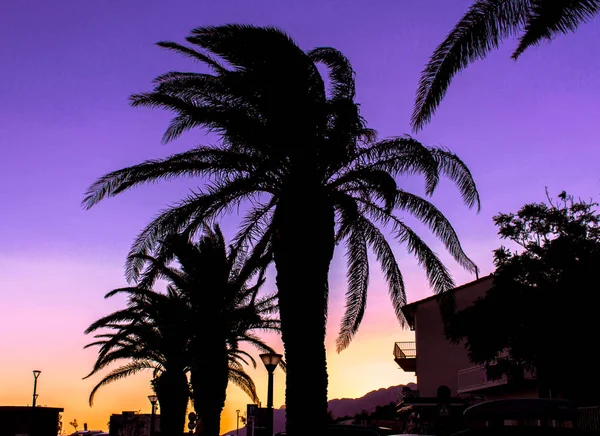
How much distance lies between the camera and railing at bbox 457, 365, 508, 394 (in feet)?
115

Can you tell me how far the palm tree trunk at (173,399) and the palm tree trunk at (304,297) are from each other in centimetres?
1960

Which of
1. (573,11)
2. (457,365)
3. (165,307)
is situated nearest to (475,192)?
(573,11)

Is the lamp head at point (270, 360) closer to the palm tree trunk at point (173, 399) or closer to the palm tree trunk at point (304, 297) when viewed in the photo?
Result: the palm tree trunk at point (304, 297)

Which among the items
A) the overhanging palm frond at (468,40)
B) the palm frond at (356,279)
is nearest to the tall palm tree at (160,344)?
the palm frond at (356,279)

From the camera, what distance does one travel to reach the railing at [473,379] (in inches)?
1379

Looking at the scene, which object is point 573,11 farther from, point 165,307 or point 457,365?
point 457,365

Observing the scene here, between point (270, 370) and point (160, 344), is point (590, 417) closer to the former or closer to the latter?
point (270, 370)

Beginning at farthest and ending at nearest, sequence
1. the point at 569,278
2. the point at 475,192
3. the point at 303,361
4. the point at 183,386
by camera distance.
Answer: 1. the point at 183,386
2. the point at 569,278
3. the point at 475,192
4. the point at 303,361

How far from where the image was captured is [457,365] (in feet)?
133

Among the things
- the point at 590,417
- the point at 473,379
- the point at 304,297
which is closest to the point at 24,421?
the point at 473,379

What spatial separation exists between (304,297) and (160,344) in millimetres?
19269

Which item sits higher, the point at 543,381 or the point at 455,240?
the point at 455,240

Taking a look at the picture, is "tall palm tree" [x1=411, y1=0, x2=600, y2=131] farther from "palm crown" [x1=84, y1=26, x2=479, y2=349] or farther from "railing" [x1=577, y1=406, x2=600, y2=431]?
"railing" [x1=577, y1=406, x2=600, y2=431]

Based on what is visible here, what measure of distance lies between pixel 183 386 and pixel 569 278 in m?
19.0
